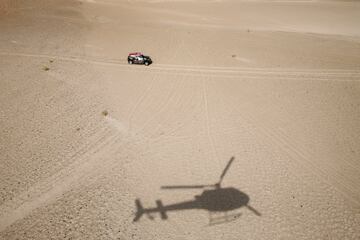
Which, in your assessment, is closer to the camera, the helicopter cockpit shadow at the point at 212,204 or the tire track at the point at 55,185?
the tire track at the point at 55,185

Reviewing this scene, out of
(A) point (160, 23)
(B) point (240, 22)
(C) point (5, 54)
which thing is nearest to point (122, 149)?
(C) point (5, 54)

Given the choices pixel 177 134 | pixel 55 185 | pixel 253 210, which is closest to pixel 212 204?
pixel 253 210

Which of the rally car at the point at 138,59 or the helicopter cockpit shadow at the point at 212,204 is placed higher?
the rally car at the point at 138,59

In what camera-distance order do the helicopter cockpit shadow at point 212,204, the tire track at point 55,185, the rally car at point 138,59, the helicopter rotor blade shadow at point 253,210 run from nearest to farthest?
the tire track at point 55,185
the helicopter cockpit shadow at point 212,204
the helicopter rotor blade shadow at point 253,210
the rally car at point 138,59

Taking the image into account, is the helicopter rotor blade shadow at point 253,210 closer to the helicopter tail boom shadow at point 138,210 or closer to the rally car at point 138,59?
the helicopter tail boom shadow at point 138,210

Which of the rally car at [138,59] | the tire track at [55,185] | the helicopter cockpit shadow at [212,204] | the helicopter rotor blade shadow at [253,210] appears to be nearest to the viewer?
the tire track at [55,185]

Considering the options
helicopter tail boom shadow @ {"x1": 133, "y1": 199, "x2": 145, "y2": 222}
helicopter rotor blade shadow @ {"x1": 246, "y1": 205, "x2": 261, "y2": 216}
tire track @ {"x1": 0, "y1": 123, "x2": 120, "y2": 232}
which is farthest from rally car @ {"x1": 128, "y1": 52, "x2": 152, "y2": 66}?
helicopter rotor blade shadow @ {"x1": 246, "y1": 205, "x2": 261, "y2": 216}

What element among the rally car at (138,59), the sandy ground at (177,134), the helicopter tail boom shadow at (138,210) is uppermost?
the rally car at (138,59)

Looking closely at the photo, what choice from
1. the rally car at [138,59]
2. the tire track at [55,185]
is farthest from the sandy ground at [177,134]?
the rally car at [138,59]
